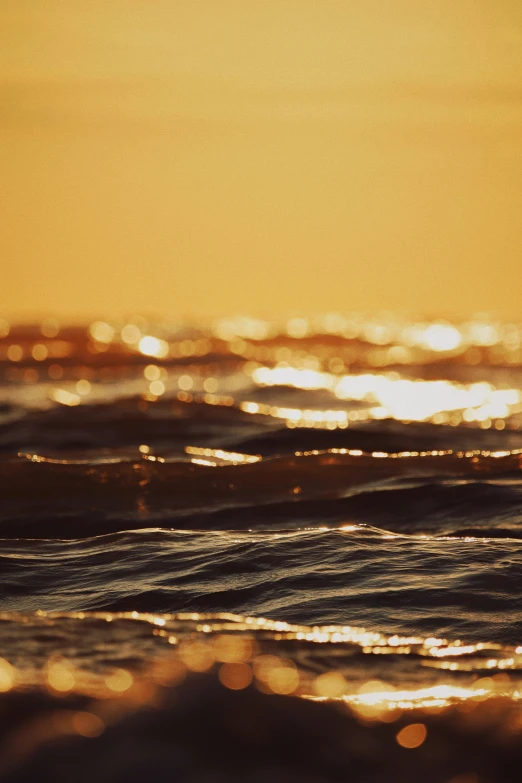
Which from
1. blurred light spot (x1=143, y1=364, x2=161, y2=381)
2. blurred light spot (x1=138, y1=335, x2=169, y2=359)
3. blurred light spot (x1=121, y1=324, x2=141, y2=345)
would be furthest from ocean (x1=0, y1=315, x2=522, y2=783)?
blurred light spot (x1=121, y1=324, x2=141, y2=345)

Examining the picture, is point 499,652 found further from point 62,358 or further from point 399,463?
point 62,358

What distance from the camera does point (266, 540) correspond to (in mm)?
8867

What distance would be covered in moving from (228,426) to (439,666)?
15.5 m

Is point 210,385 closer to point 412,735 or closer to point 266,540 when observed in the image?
point 266,540

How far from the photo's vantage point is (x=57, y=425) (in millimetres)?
20203

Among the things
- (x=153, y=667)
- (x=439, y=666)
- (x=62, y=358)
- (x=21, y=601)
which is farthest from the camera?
(x=62, y=358)

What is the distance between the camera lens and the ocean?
4551 mm

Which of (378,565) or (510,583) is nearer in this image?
(510,583)

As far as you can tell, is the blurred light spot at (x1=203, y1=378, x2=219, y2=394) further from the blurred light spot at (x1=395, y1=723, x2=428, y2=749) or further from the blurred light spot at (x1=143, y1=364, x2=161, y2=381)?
the blurred light spot at (x1=395, y1=723, x2=428, y2=749)

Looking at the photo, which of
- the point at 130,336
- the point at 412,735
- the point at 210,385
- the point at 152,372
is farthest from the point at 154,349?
the point at 412,735

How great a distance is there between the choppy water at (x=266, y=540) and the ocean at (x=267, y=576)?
0.03m

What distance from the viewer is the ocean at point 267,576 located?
14.9ft

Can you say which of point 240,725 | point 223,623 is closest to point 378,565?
point 223,623

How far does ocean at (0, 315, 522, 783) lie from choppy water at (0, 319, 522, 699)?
0.09ft
